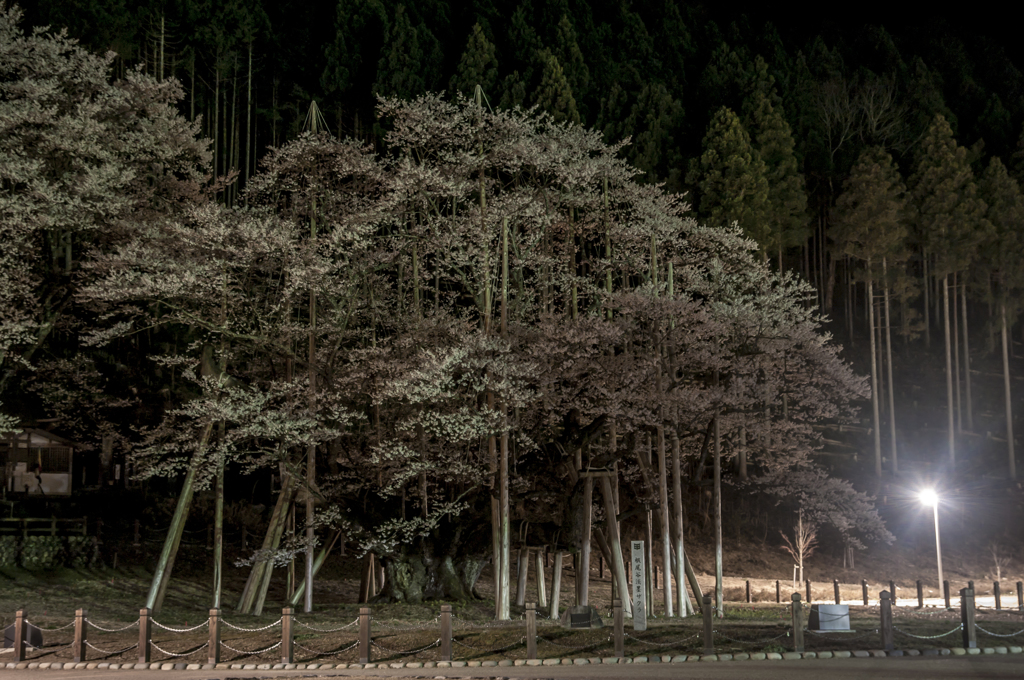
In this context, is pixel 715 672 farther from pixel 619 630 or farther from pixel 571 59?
pixel 571 59

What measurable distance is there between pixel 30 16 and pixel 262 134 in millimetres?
8280

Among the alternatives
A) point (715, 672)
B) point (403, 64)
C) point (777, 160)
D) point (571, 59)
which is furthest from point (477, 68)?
point (715, 672)

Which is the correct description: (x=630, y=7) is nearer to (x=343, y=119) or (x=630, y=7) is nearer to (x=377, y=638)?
(x=343, y=119)

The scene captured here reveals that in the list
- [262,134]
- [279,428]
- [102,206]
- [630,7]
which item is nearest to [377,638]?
[279,428]

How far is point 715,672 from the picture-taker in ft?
33.7

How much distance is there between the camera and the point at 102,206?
18297 millimetres

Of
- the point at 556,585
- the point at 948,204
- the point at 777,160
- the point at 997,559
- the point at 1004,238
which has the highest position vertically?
the point at 777,160

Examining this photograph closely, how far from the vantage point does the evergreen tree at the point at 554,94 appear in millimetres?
29281

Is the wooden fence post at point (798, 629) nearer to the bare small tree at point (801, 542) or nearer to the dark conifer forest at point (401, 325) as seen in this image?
the dark conifer forest at point (401, 325)

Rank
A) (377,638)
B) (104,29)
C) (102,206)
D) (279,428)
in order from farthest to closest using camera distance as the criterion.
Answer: (104,29), (102,206), (279,428), (377,638)

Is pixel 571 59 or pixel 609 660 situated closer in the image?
pixel 609 660

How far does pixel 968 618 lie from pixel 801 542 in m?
15.6

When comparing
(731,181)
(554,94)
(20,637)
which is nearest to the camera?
(20,637)

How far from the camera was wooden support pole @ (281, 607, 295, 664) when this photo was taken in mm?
12266
